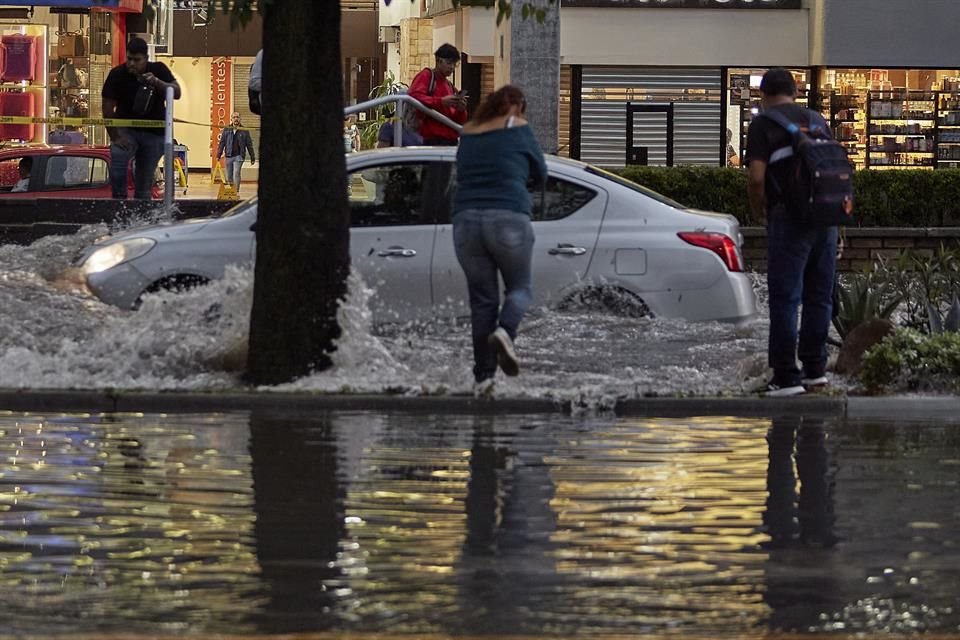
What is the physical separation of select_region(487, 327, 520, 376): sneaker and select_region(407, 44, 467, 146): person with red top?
6.63 meters

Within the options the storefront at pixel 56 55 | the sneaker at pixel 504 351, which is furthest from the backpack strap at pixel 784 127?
the storefront at pixel 56 55

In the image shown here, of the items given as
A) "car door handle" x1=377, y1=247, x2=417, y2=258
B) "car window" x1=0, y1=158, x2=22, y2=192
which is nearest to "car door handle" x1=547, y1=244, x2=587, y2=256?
"car door handle" x1=377, y1=247, x2=417, y2=258

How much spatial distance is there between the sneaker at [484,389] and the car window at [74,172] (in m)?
12.1

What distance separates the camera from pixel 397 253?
1223 cm

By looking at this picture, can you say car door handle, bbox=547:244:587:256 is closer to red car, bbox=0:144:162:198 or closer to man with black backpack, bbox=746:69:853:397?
man with black backpack, bbox=746:69:853:397

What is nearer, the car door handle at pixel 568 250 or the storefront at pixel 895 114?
the car door handle at pixel 568 250

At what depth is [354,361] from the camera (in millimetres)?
10555

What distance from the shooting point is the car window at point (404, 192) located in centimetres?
1238

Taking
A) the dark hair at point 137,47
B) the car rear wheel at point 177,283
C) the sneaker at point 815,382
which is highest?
the dark hair at point 137,47

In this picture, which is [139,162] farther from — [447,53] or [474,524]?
[474,524]

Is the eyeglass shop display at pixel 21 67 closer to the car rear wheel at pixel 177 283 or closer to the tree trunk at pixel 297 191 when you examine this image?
the car rear wheel at pixel 177 283

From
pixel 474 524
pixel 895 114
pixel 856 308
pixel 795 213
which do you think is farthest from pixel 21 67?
pixel 474 524

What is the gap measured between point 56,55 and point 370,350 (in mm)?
24391

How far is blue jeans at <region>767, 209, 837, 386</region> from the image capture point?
1015 centimetres
